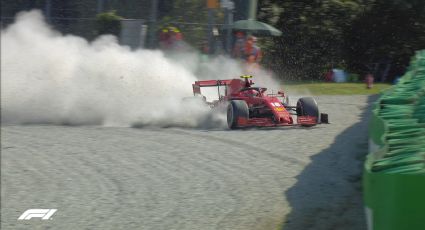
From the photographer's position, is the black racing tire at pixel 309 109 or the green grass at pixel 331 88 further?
the green grass at pixel 331 88

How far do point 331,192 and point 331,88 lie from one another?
12.7 metres

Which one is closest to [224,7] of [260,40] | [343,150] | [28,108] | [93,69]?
[260,40]

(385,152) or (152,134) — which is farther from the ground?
(385,152)

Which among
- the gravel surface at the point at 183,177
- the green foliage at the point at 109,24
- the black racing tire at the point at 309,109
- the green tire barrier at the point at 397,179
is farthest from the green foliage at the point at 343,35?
the green tire barrier at the point at 397,179

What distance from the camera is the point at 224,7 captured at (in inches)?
837

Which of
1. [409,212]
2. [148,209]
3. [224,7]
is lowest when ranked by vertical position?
[148,209]

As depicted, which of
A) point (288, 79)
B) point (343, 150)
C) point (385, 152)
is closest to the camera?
point (385, 152)

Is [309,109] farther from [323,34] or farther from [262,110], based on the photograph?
[323,34]

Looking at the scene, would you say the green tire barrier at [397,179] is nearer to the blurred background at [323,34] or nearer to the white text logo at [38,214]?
the white text logo at [38,214]

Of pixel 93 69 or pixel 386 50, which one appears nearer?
pixel 93 69

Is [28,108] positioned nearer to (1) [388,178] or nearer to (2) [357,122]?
(2) [357,122]

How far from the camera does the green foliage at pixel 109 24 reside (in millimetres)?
19078

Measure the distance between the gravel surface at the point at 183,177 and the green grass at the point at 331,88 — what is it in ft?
23.1

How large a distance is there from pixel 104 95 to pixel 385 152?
8703mm
